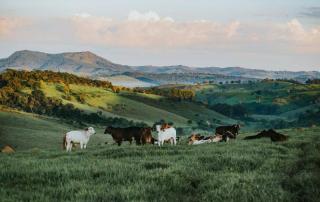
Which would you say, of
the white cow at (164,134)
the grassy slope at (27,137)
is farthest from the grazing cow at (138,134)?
the grassy slope at (27,137)

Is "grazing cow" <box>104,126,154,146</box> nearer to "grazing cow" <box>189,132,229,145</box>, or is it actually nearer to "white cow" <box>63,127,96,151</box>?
"white cow" <box>63,127,96,151</box>

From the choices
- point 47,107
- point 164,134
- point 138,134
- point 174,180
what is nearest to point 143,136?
point 138,134

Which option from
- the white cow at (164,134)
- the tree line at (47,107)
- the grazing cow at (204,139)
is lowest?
the tree line at (47,107)

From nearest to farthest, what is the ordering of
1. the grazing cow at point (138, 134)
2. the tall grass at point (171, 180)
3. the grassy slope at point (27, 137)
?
the tall grass at point (171, 180) → the grazing cow at point (138, 134) → the grassy slope at point (27, 137)

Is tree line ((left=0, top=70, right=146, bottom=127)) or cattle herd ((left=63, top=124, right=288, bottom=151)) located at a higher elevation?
cattle herd ((left=63, top=124, right=288, bottom=151))

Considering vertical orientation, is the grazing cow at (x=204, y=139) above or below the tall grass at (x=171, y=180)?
below

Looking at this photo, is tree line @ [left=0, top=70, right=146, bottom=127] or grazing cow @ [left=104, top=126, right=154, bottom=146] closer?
grazing cow @ [left=104, top=126, right=154, bottom=146]

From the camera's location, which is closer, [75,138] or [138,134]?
[75,138]

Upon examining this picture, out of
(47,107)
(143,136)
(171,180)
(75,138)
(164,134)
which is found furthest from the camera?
(47,107)

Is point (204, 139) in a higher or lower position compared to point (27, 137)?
higher

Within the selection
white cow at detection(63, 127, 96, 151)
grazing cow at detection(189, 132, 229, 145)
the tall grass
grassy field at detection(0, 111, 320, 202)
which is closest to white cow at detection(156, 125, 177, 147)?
grazing cow at detection(189, 132, 229, 145)

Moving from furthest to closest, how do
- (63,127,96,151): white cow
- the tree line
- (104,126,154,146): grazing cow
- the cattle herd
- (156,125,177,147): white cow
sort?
the tree line < (104,126,154,146): grazing cow < (63,127,96,151): white cow < the cattle herd < (156,125,177,147): white cow

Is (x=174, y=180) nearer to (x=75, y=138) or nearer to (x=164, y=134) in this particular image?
(x=164, y=134)

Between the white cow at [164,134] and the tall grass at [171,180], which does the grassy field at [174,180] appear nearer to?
the tall grass at [171,180]
